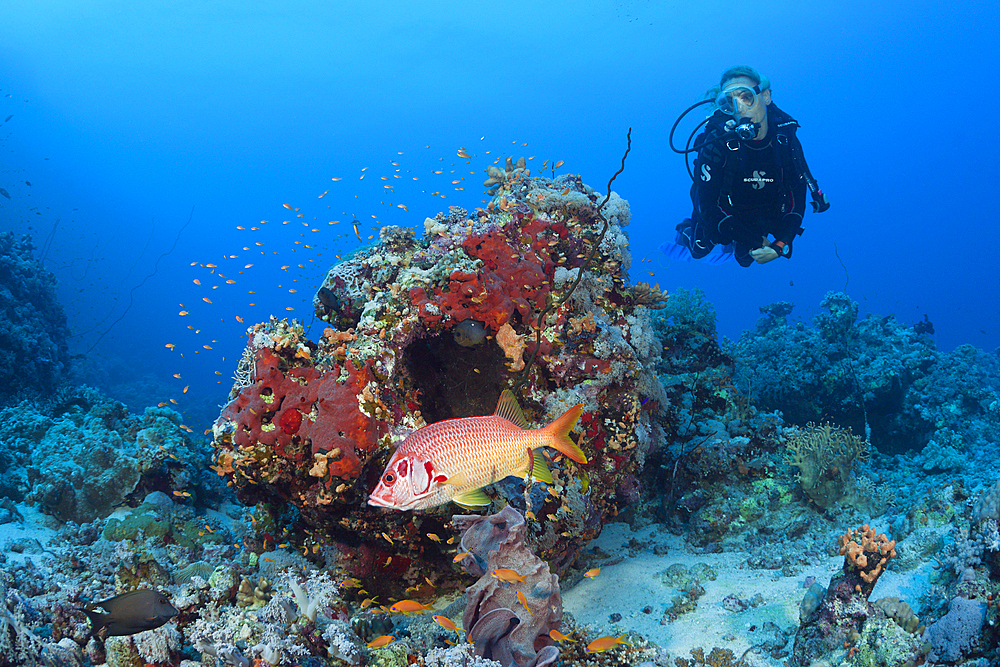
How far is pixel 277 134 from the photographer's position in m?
90.8

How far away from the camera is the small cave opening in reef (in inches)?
197

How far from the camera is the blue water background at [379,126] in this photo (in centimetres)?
6412

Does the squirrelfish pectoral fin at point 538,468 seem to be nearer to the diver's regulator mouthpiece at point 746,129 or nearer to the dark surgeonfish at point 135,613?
the dark surgeonfish at point 135,613

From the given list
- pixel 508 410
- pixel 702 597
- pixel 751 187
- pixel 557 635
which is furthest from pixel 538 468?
pixel 751 187

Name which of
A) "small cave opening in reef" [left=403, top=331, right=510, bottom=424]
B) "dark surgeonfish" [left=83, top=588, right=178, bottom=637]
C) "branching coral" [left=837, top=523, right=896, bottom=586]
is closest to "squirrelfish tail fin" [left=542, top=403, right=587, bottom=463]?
"dark surgeonfish" [left=83, top=588, right=178, bottom=637]

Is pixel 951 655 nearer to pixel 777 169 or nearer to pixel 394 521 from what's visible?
pixel 394 521

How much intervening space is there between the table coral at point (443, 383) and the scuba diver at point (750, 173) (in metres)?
1.45

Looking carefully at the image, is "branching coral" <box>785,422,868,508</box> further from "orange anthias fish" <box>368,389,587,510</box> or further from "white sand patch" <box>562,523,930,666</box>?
"orange anthias fish" <box>368,389,587,510</box>

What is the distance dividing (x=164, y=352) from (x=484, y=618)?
77.2 m

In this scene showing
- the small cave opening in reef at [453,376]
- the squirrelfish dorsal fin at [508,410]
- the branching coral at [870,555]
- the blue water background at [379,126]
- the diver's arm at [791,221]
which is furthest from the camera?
the blue water background at [379,126]

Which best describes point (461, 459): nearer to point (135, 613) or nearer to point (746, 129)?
point (135, 613)

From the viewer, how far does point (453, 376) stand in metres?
5.25

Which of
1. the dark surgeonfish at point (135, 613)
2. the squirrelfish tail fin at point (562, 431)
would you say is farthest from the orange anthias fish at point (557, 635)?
the dark surgeonfish at point (135, 613)

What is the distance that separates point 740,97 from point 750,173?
0.92 meters
